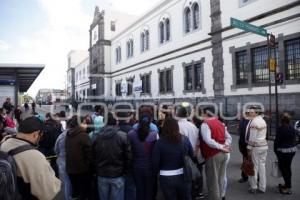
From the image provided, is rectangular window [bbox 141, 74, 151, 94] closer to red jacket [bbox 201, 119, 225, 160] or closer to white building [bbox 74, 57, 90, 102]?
white building [bbox 74, 57, 90, 102]

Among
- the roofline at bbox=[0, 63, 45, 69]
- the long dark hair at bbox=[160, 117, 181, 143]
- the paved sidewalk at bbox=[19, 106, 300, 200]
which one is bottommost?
the paved sidewalk at bbox=[19, 106, 300, 200]

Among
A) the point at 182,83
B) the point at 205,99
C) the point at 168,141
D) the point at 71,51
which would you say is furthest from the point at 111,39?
the point at 168,141

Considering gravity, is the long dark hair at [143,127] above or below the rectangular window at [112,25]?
below

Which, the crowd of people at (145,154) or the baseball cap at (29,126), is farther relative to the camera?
the crowd of people at (145,154)

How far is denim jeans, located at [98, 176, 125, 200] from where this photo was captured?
498 centimetres

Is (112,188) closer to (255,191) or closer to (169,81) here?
(255,191)

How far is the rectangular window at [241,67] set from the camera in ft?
67.3

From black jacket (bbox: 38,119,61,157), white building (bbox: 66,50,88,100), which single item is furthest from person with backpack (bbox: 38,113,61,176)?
white building (bbox: 66,50,88,100)

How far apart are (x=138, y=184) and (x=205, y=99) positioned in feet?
64.8

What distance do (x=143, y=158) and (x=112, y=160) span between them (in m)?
0.50

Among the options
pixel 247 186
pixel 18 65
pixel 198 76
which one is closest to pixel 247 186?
pixel 247 186

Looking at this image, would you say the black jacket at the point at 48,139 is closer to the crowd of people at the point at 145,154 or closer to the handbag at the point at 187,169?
the crowd of people at the point at 145,154

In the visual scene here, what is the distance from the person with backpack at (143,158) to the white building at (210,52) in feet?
45.7

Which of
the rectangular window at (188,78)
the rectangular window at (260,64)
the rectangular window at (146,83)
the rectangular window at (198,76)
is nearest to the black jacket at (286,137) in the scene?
the rectangular window at (260,64)
